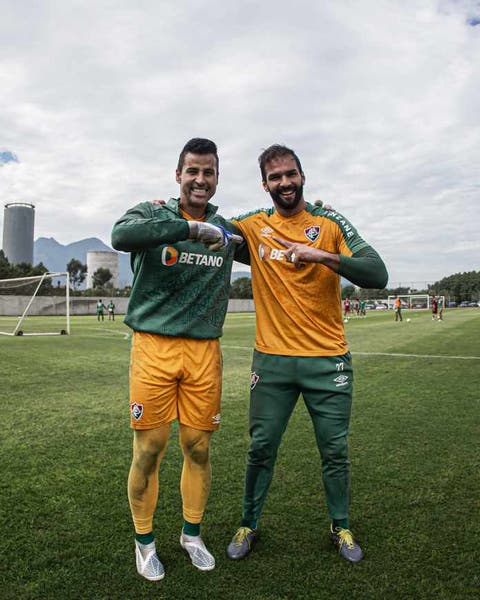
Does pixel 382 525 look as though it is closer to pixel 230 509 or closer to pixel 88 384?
pixel 230 509

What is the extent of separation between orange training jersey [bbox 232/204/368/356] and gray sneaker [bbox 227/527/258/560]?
1097 millimetres

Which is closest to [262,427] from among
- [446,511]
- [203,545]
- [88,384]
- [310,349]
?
[310,349]

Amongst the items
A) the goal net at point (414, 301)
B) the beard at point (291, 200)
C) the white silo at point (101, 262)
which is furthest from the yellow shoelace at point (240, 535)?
the white silo at point (101, 262)

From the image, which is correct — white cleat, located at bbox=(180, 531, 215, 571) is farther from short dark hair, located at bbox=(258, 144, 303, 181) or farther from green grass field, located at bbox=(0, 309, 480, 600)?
short dark hair, located at bbox=(258, 144, 303, 181)

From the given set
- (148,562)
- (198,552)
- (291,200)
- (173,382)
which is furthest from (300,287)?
(148,562)

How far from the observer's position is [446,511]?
357 cm

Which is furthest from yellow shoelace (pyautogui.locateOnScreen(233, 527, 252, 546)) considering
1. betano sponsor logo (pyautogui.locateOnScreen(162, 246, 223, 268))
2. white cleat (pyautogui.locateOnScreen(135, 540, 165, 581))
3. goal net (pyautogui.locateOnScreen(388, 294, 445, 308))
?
goal net (pyautogui.locateOnScreen(388, 294, 445, 308))

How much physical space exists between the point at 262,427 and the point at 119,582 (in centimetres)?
113

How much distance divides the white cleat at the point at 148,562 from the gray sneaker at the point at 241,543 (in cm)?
43

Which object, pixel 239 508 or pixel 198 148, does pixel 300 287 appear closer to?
pixel 198 148

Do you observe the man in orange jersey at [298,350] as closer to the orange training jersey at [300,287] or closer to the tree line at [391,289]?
the orange training jersey at [300,287]

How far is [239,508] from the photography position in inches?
144

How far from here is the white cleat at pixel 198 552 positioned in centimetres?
283

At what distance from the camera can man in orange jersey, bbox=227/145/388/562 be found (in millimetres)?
3059
